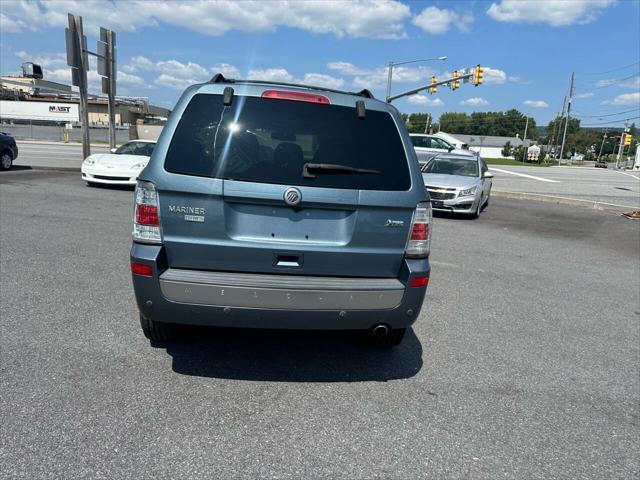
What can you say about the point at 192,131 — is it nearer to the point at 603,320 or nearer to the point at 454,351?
the point at 454,351

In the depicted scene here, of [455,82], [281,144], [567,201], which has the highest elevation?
[455,82]

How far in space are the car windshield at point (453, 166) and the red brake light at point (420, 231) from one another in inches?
401

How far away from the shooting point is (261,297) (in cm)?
309

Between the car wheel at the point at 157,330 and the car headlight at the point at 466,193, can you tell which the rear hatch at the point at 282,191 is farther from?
the car headlight at the point at 466,193

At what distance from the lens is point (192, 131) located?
10.4 feet

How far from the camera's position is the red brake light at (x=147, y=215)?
121 inches

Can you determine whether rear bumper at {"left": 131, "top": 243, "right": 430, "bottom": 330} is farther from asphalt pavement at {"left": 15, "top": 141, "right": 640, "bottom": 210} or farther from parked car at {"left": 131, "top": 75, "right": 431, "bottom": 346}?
asphalt pavement at {"left": 15, "top": 141, "right": 640, "bottom": 210}

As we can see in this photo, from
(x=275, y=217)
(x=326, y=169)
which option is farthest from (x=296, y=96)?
(x=275, y=217)

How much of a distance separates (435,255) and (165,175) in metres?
5.56

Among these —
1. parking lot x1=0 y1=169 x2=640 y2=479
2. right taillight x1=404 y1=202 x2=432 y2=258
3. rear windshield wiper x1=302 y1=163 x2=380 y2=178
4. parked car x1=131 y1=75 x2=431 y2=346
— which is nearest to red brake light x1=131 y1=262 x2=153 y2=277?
parked car x1=131 y1=75 x2=431 y2=346

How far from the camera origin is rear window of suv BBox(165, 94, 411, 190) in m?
3.09

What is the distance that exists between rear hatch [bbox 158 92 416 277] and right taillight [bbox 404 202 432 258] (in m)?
0.07

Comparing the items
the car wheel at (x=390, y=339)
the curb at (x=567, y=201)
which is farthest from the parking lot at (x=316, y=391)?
the curb at (x=567, y=201)

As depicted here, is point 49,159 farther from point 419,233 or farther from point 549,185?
point 419,233
